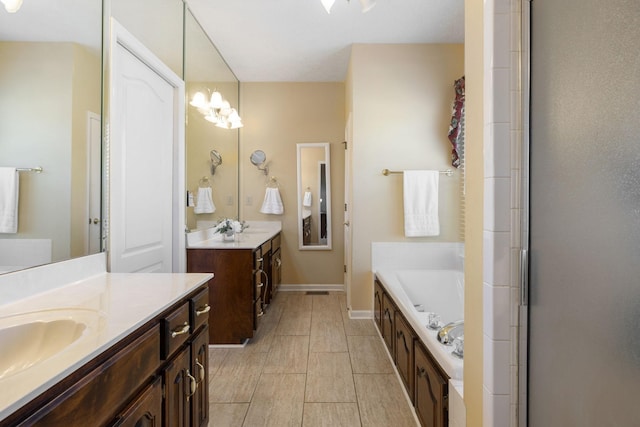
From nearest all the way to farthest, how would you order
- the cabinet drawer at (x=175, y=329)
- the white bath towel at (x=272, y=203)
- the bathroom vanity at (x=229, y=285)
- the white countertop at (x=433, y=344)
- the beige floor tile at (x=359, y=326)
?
the cabinet drawer at (x=175, y=329), the white countertop at (x=433, y=344), the bathroom vanity at (x=229, y=285), the beige floor tile at (x=359, y=326), the white bath towel at (x=272, y=203)

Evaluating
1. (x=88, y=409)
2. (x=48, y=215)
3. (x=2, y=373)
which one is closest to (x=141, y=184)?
(x=48, y=215)

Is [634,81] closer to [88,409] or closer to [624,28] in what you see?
[624,28]

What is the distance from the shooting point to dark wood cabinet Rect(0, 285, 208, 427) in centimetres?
60

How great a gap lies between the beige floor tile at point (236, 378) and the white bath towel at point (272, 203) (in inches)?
72.8

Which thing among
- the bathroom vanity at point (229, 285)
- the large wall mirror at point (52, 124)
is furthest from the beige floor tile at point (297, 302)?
the large wall mirror at point (52, 124)

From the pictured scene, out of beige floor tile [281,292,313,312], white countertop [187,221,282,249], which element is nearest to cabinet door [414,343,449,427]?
white countertop [187,221,282,249]

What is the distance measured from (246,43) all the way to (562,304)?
3206mm

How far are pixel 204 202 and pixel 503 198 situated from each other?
2.44 meters

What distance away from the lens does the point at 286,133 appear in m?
3.95

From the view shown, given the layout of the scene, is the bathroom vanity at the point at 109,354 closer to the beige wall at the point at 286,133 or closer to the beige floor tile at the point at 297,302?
the beige floor tile at the point at 297,302

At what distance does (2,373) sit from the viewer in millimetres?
783

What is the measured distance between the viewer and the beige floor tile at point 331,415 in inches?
61.9

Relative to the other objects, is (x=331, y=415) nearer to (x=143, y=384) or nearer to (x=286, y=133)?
(x=143, y=384)

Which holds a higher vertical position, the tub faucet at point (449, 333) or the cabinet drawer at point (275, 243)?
the cabinet drawer at point (275, 243)
